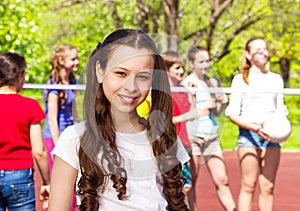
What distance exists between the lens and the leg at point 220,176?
759 cm

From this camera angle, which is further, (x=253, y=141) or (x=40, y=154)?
(x=253, y=141)

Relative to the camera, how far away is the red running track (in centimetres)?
960

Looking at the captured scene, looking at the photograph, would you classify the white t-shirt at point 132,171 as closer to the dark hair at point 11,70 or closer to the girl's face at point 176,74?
the girl's face at point 176,74

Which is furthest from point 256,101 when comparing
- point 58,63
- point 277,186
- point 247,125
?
point 277,186

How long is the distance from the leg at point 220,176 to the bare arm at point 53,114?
5.18 ft

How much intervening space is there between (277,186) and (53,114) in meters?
5.25

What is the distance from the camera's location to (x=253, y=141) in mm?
7016

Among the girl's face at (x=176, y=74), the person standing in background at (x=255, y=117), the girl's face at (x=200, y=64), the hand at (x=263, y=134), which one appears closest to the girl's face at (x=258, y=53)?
the person standing in background at (x=255, y=117)

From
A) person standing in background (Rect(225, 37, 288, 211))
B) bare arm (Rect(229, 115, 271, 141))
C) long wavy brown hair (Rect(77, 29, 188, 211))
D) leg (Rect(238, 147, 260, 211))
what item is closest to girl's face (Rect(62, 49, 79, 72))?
person standing in background (Rect(225, 37, 288, 211))

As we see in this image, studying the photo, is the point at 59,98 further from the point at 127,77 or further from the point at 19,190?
the point at 127,77

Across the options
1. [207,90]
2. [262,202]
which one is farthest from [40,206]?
[207,90]

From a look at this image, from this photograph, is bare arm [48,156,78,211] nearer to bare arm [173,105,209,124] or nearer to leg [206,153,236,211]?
bare arm [173,105,209,124]

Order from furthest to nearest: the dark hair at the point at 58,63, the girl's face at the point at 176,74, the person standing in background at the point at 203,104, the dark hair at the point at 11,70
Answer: the dark hair at the point at 58,63
the dark hair at the point at 11,70
the girl's face at the point at 176,74
the person standing in background at the point at 203,104

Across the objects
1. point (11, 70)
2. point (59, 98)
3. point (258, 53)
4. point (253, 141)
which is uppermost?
point (258, 53)
